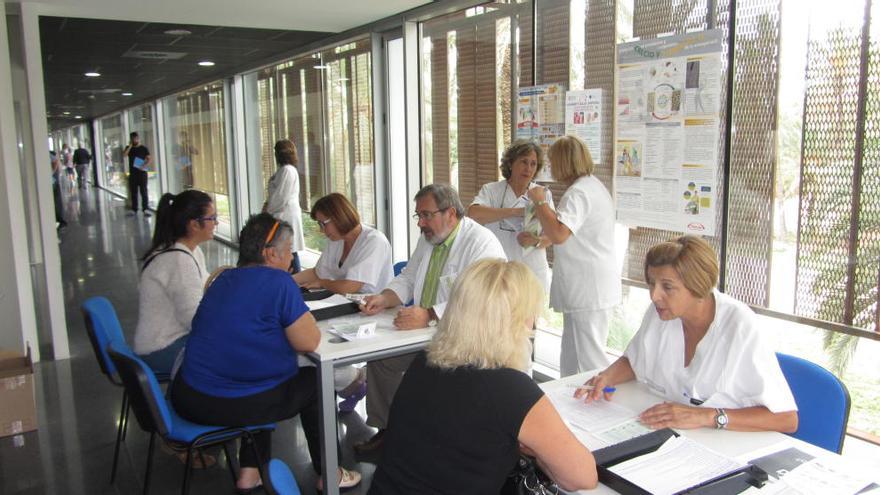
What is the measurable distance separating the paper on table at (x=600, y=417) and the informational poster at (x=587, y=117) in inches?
81.0

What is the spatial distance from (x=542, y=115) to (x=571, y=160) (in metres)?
1.03

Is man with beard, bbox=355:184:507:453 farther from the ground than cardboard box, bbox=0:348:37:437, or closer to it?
farther from the ground

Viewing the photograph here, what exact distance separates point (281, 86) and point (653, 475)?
7670 mm

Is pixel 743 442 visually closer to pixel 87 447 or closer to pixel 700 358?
pixel 700 358

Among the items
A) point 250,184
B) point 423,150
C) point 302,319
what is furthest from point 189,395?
point 250,184

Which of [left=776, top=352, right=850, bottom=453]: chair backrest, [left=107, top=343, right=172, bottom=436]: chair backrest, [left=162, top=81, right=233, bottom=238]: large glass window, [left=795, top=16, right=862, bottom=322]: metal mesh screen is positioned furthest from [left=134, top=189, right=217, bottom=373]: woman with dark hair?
[left=162, top=81, right=233, bottom=238]: large glass window

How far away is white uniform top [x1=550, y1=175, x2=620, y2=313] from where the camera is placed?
11.3ft

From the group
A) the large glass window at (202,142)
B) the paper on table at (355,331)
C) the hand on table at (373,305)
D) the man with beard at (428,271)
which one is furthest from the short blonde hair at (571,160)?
the large glass window at (202,142)

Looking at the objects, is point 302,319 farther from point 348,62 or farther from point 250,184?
point 250,184

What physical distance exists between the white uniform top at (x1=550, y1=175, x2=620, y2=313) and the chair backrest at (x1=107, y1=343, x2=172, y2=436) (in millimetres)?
2012

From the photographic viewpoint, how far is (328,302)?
356cm

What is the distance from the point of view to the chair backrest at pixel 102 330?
300cm

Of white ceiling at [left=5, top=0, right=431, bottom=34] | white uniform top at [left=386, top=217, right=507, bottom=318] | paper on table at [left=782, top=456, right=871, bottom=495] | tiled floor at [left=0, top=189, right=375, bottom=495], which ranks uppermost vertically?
white ceiling at [left=5, top=0, right=431, bottom=34]

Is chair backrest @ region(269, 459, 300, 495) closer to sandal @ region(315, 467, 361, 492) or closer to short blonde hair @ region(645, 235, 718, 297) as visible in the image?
short blonde hair @ region(645, 235, 718, 297)
